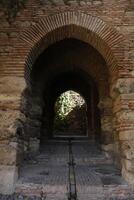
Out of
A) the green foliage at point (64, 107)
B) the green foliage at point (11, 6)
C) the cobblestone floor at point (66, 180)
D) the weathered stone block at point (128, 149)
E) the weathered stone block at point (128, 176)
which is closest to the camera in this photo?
the cobblestone floor at point (66, 180)

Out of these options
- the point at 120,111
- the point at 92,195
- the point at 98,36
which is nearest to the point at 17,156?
the point at 92,195

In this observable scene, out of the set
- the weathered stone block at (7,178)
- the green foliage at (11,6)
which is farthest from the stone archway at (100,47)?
the green foliage at (11,6)

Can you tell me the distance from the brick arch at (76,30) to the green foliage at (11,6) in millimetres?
502

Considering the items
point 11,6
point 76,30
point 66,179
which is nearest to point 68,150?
point 66,179

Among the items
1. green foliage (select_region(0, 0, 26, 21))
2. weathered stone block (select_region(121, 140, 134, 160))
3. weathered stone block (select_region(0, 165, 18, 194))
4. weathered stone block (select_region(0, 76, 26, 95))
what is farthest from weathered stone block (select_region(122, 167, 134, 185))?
green foliage (select_region(0, 0, 26, 21))

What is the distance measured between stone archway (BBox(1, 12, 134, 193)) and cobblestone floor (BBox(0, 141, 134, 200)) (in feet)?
1.34

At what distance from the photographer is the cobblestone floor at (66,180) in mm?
4125

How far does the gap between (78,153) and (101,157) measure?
2.76 feet

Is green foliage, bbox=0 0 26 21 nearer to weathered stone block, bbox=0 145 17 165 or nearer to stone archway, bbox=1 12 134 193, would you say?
stone archway, bbox=1 12 134 193

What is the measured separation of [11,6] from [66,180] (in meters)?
3.59

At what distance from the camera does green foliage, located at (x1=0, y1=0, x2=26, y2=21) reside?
16.9 ft

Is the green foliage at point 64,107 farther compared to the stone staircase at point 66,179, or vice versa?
the green foliage at point 64,107

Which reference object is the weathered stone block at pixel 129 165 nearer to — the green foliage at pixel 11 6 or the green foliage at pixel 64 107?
the green foliage at pixel 11 6

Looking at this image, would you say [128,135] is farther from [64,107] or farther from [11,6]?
[64,107]
